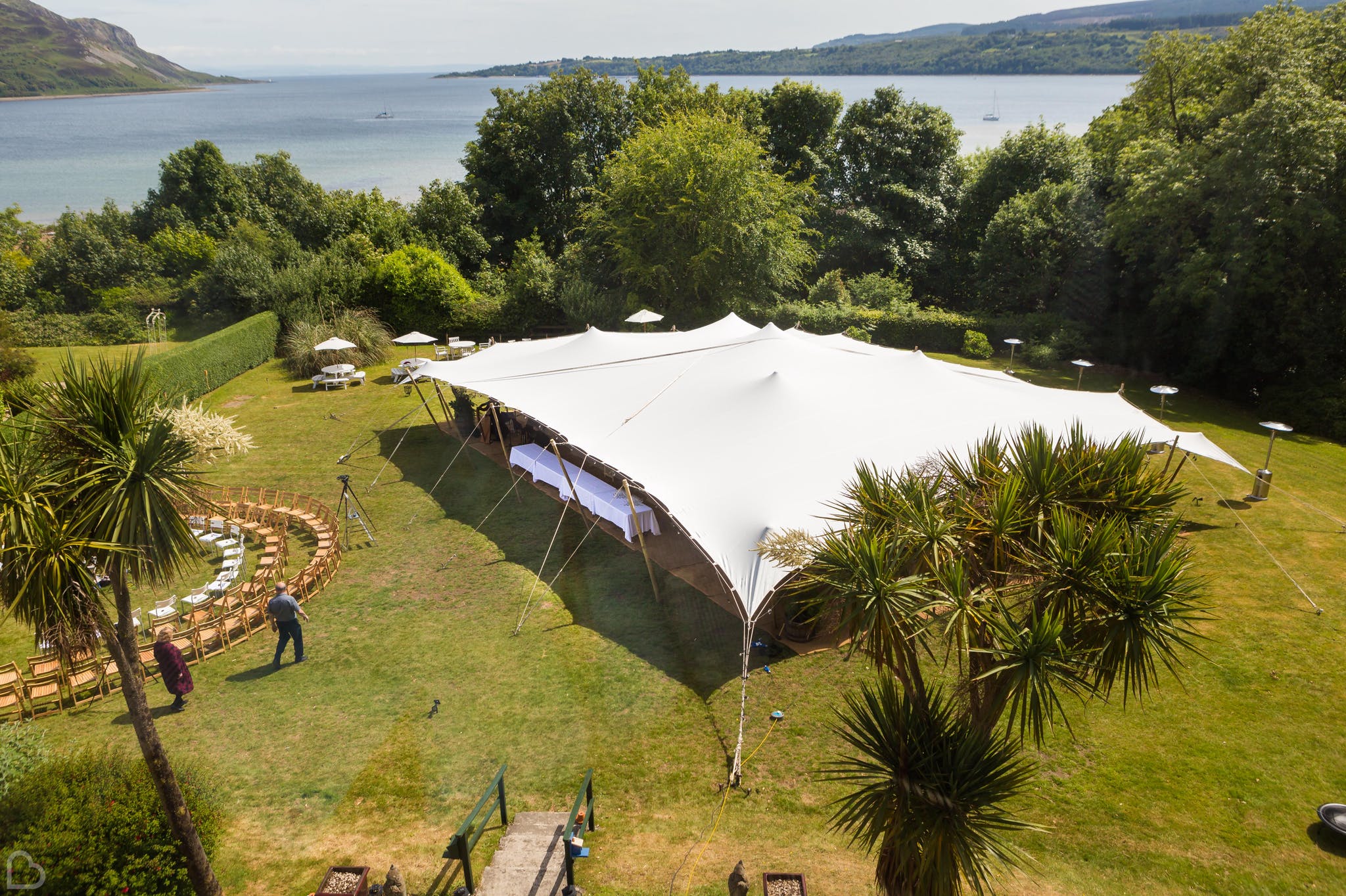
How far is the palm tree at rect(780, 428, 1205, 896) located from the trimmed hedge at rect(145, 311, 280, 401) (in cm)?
2107

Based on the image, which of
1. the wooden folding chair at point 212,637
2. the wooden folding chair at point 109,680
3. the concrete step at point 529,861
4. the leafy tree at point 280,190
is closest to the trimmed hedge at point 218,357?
the wooden folding chair at point 212,637

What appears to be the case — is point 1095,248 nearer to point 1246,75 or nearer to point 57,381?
point 1246,75

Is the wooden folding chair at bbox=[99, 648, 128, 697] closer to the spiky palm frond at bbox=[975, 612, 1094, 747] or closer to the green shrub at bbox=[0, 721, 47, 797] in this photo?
the green shrub at bbox=[0, 721, 47, 797]

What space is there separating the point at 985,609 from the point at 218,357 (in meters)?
26.2

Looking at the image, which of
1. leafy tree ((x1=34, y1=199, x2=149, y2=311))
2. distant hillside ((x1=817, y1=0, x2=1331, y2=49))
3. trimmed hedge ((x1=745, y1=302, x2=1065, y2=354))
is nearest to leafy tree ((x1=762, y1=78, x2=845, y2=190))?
trimmed hedge ((x1=745, y1=302, x2=1065, y2=354))

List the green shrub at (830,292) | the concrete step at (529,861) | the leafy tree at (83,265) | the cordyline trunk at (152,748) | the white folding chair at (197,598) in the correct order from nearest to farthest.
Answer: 1. the cordyline trunk at (152,748)
2. the concrete step at (529,861)
3. the white folding chair at (197,598)
4. the green shrub at (830,292)
5. the leafy tree at (83,265)

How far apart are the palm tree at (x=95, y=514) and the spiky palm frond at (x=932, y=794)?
5.86 m

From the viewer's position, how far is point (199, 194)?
154ft

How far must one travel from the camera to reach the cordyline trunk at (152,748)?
21.1 feet

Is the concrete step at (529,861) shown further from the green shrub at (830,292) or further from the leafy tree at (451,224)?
the leafy tree at (451,224)

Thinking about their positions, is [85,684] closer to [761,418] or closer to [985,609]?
[761,418]

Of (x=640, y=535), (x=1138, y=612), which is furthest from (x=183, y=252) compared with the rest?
(x=1138, y=612)

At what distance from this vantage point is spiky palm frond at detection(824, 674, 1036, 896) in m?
5.45

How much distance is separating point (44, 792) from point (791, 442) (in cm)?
1011
